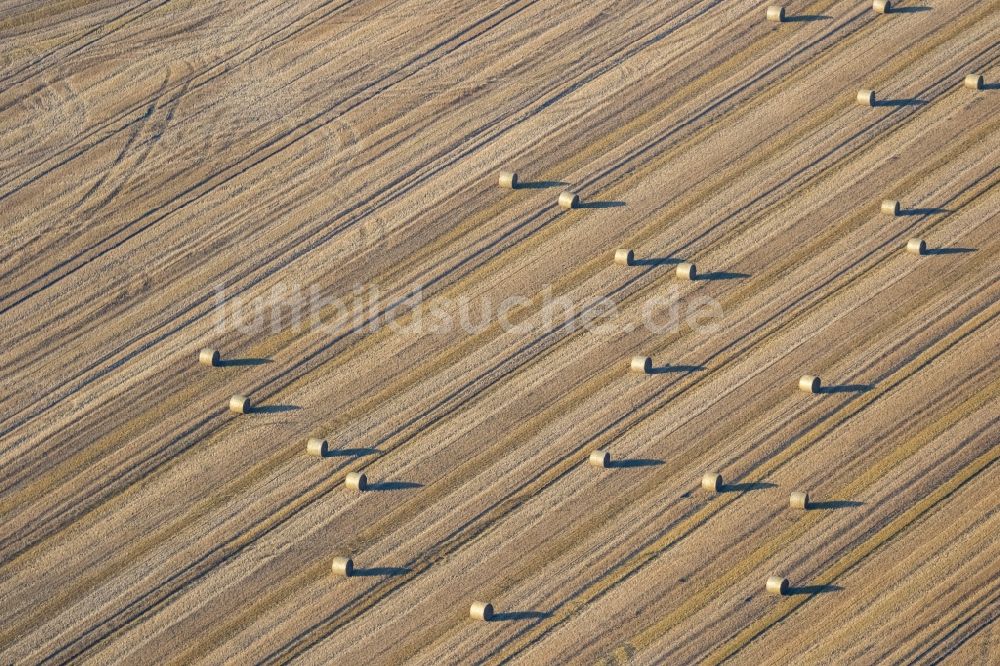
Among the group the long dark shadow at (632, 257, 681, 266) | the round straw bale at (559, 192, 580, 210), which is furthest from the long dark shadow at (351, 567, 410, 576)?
the round straw bale at (559, 192, 580, 210)

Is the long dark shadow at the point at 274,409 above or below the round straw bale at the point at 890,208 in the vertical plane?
below

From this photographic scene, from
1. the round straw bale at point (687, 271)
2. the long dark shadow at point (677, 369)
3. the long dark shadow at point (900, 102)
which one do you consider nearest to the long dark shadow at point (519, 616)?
the long dark shadow at point (677, 369)

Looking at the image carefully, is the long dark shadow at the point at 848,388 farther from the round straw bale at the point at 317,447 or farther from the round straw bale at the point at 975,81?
the round straw bale at the point at 317,447

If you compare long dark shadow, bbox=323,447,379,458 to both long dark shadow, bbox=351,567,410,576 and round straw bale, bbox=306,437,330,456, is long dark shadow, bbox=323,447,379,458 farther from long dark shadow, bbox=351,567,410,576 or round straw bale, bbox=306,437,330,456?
long dark shadow, bbox=351,567,410,576

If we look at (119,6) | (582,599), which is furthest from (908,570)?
(119,6)

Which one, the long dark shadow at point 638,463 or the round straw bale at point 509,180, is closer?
the long dark shadow at point 638,463
